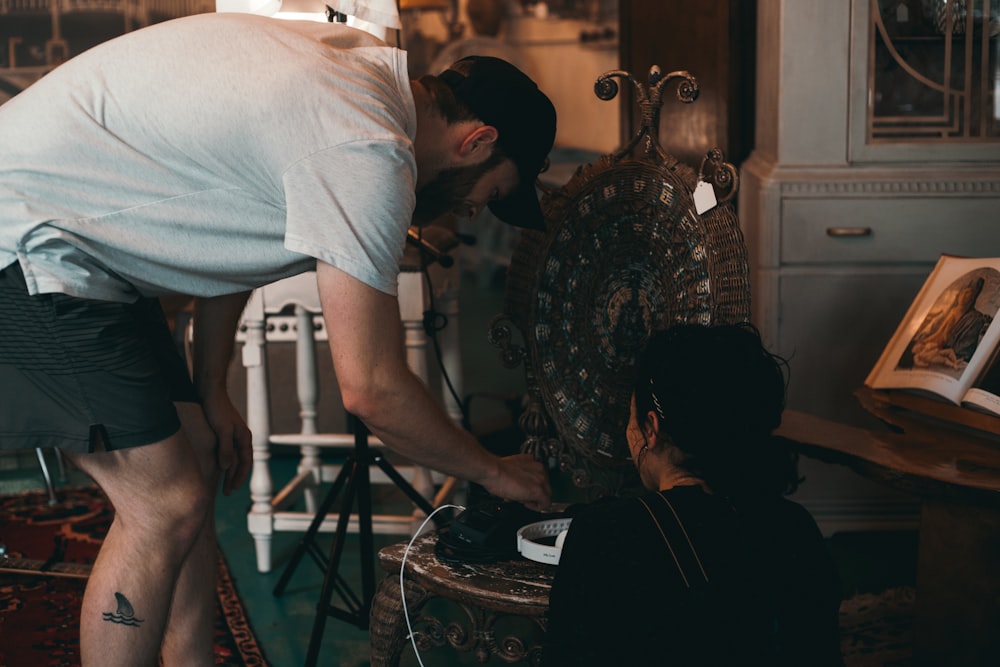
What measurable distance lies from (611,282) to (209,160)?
96 cm

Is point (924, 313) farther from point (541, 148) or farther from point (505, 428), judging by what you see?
point (505, 428)

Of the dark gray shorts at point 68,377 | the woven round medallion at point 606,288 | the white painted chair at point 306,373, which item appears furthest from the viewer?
the white painted chair at point 306,373

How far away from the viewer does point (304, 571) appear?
10.4ft

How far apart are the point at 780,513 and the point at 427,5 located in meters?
5.77

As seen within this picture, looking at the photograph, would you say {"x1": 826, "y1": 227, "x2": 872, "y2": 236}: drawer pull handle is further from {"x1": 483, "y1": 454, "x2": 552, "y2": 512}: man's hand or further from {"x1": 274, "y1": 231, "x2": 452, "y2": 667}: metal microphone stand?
{"x1": 483, "y1": 454, "x2": 552, "y2": 512}: man's hand

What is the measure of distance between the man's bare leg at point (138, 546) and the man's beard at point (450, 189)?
548 mm

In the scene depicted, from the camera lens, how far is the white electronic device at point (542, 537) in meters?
2.00

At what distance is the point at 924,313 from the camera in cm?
268

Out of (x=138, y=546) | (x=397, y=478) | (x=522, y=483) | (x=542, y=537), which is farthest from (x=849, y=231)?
(x=138, y=546)

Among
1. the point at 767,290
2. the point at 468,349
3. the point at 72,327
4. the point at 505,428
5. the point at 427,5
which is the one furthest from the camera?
the point at 427,5

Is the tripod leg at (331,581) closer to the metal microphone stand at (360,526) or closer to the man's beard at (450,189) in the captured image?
the metal microphone stand at (360,526)

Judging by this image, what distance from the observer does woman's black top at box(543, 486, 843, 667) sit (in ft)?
4.95

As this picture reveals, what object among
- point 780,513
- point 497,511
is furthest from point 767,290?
point 780,513

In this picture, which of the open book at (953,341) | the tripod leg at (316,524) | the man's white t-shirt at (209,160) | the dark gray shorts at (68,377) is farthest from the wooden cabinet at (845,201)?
the dark gray shorts at (68,377)
